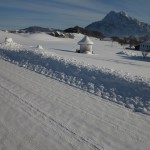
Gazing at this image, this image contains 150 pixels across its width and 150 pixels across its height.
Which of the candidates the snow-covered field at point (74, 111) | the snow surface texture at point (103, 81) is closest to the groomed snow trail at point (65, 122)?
the snow-covered field at point (74, 111)

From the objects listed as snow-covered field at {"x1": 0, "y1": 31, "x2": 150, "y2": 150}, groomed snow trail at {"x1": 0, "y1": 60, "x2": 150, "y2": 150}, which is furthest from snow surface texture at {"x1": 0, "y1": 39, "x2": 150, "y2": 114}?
→ groomed snow trail at {"x1": 0, "y1": 60, "x2": 150, "y2": 150}

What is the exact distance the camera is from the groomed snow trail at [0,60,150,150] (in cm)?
720

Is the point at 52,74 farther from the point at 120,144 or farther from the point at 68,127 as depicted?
the point at 120,144

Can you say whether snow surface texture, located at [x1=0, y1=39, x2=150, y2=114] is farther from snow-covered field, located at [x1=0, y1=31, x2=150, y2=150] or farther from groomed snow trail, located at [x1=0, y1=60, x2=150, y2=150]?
groomed snow trail, located at [x1=0, y1=60, x2=150, y2=150]

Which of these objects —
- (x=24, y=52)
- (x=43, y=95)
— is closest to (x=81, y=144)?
(x=43, y=95)

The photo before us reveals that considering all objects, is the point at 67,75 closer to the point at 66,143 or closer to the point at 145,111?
the point at 145,111

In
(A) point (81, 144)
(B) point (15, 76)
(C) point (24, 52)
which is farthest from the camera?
(C) point (24, 52)

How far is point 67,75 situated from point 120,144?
8713 millimetres

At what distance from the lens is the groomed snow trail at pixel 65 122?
7.20m

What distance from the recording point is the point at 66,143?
281 inches

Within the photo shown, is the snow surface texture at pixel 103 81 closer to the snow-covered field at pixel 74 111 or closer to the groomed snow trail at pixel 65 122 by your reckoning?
the snow-covered field at pixel 74 111

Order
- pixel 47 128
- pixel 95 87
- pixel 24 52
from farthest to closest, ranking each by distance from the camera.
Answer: pixel 24 52 → pixel 95 87 → pixel 47 128

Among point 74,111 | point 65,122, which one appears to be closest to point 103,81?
point 74,111

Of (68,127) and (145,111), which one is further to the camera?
(145,111)
